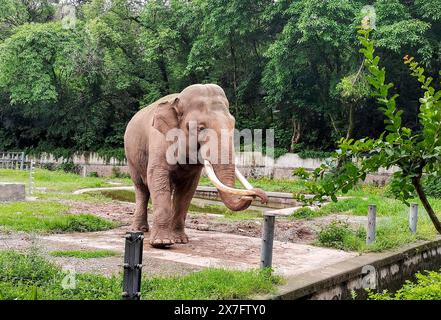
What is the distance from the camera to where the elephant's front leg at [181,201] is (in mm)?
8026

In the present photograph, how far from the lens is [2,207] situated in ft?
34.4

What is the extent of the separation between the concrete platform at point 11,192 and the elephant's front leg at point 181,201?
5.47m

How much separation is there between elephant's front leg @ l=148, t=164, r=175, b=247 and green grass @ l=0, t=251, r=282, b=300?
6.05 feet

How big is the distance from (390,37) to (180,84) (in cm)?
1439

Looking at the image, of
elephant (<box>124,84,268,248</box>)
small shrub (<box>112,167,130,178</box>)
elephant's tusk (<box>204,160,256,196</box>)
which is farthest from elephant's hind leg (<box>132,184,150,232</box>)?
small shrub (<box>112,167,130,178</box>)

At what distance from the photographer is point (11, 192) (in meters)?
11.9

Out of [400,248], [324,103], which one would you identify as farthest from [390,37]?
[400,248]

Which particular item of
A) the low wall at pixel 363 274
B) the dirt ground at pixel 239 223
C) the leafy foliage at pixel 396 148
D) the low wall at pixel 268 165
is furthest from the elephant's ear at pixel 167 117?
the low wall at pixel 268 165

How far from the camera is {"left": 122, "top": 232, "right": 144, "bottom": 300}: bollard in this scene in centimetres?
368

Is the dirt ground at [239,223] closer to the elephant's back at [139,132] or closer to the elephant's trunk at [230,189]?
the elephant's back at [139,132]

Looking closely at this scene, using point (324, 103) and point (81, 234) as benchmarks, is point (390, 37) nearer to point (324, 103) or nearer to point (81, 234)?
point (324, 103)

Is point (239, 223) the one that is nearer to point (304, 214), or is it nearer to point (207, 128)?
point (304, 214)

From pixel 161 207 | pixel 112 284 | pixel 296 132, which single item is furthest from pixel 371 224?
pixel 296 132
